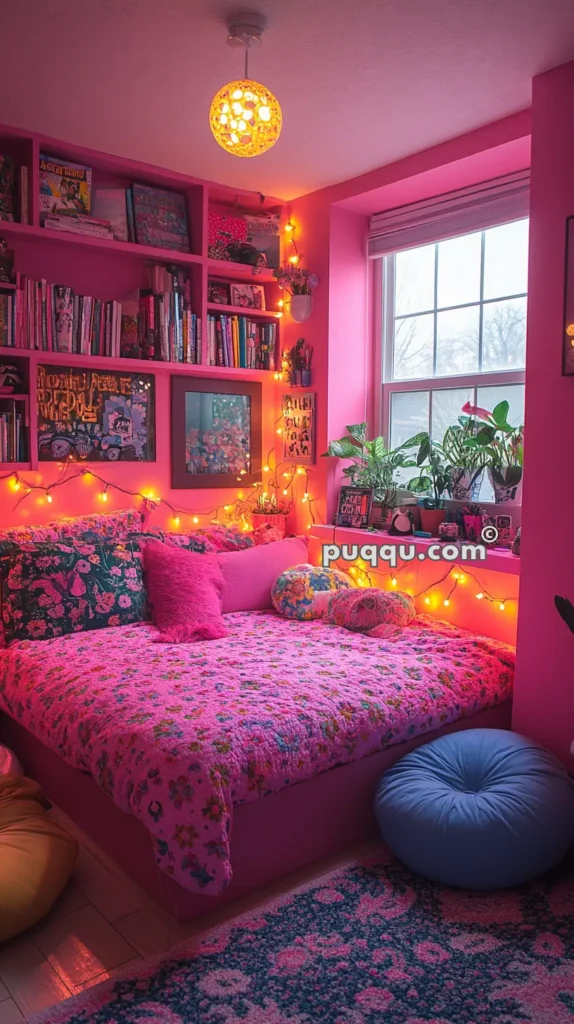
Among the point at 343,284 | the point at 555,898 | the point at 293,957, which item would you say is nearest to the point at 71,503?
the point at 343,284

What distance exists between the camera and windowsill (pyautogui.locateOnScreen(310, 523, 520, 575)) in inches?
119

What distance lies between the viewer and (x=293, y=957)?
1.89 meters

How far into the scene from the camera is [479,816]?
213 centimetres

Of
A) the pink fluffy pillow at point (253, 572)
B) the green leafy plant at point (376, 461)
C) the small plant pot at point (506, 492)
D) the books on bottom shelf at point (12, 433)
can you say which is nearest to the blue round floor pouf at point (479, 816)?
the small plant pot at point (506, 492)

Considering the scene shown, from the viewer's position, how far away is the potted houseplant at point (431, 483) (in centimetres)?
347

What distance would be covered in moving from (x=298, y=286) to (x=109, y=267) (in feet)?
3.15

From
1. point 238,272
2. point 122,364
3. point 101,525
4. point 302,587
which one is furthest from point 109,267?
point 302,587

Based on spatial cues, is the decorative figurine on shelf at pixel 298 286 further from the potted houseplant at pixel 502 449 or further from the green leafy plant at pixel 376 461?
the potted houseplant at pixel 502 449

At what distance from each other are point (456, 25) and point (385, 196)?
133 centimetres

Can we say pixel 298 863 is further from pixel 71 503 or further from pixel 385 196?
pixel 385 196

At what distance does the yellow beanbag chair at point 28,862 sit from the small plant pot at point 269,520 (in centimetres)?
197

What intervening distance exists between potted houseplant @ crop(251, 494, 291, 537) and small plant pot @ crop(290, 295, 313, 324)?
3.23ft

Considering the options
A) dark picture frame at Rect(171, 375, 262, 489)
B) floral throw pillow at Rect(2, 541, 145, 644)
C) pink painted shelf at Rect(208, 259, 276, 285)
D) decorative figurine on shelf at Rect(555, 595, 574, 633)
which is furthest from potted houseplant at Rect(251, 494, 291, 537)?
decorative figurine on shelf at Rect(555, 595, 574, 633)
